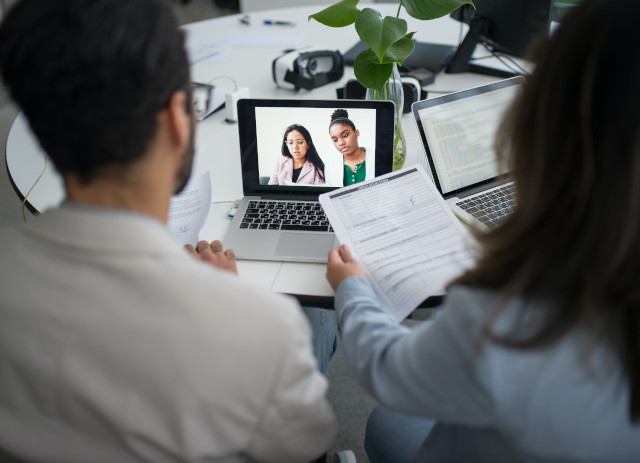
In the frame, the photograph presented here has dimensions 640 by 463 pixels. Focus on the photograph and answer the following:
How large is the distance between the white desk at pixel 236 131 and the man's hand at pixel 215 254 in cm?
3

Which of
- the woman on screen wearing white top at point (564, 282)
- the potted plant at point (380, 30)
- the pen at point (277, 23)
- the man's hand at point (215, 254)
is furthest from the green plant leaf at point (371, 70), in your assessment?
the pen at point (277, 23)

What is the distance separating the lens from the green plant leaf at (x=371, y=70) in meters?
1.19

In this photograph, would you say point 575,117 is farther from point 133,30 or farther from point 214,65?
point 214,65

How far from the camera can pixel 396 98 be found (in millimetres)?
1316

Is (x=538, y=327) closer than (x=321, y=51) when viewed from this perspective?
Yes

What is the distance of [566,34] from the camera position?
1.82ft

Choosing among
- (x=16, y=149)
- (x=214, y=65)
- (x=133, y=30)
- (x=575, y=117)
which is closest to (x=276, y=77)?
(x=214, y=65)

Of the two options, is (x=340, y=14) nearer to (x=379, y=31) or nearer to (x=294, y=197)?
(x=379, y=31)

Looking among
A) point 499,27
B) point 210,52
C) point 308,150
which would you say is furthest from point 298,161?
point 210,52

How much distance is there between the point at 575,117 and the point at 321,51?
138 cm

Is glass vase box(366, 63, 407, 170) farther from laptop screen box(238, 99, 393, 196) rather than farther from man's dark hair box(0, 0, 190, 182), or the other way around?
man's dark hair box(0, 0, 190, 182)

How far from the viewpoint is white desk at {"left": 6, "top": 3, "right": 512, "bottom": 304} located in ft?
3.50

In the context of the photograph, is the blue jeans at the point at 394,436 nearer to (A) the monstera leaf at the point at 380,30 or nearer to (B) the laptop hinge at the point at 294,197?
(B) the laptop hinge at the point at 294,197

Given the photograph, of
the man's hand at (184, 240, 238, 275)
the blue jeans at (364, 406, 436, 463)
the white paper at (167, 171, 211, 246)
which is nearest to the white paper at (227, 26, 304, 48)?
the white paper at (167, 171, 211, 246)
